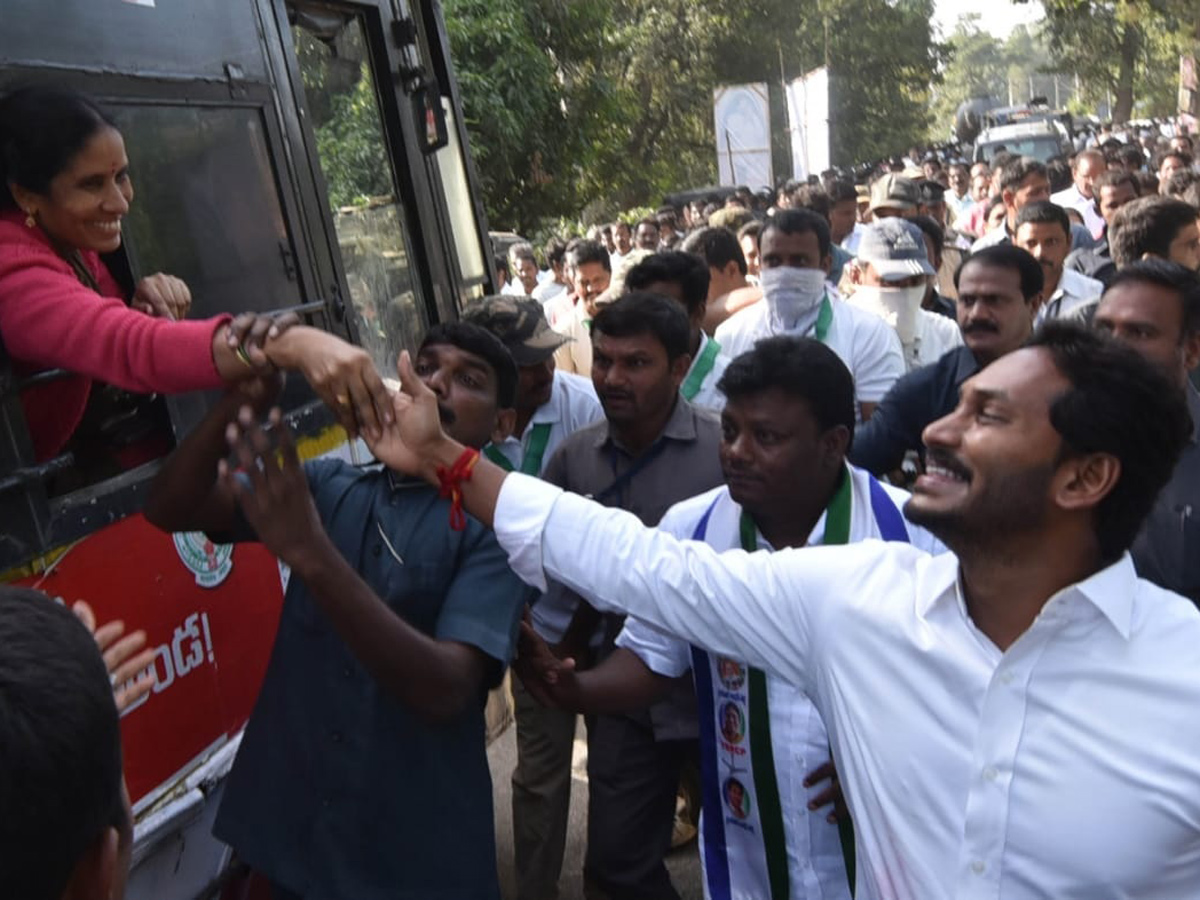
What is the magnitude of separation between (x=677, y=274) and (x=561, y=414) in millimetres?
874

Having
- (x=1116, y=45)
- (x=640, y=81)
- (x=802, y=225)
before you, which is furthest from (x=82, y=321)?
(x=1116, y=45)

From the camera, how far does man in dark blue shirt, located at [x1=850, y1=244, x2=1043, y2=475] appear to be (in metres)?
3.46

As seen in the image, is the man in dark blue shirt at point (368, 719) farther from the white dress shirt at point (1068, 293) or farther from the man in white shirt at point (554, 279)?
the man in white shirt at point (554, 279)

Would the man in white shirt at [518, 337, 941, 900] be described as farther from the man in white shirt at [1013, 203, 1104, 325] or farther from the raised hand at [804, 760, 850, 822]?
the man in white shirt at [1013, 203, 1104, 325]

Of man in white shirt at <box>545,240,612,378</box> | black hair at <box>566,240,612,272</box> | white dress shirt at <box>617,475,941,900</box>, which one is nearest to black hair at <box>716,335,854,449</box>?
white dress shirt at <box>617,475,941,900</box>

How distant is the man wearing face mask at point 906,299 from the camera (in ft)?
17.3

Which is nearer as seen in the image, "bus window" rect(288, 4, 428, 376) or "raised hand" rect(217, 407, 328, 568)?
"raised hand" rect(217, 407, 328, 568)

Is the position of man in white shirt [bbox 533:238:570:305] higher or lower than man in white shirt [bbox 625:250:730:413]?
lower

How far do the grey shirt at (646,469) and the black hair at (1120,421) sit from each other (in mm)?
1483

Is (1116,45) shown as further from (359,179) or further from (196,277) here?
(196,277)

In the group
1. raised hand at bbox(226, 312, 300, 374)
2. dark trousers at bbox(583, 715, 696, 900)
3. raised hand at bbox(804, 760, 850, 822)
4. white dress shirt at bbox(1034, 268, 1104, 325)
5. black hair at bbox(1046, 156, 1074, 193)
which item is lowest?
dark trousers at bbox(583, 715, 696, 900)

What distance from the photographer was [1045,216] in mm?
5445

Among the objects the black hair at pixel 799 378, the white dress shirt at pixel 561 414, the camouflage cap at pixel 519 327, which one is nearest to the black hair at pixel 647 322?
the camouflage cap at pixel 519 327

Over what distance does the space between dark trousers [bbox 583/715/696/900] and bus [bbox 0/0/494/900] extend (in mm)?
904
